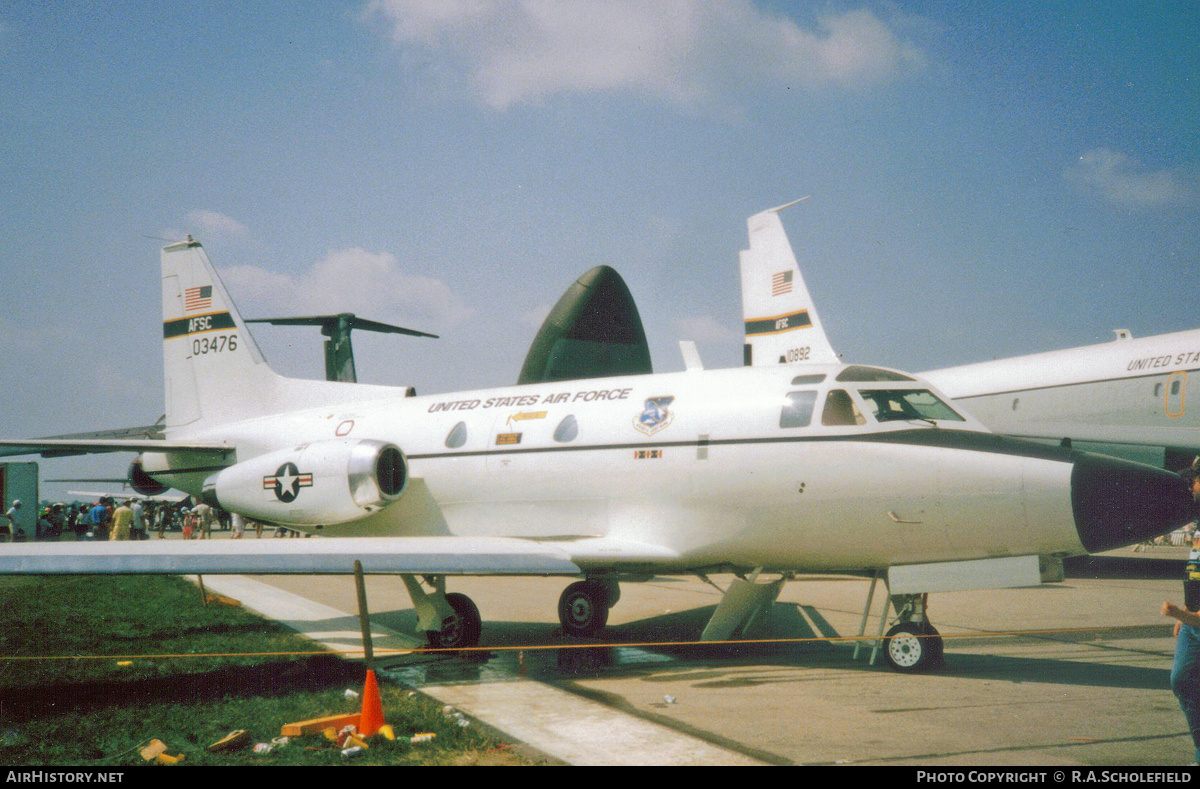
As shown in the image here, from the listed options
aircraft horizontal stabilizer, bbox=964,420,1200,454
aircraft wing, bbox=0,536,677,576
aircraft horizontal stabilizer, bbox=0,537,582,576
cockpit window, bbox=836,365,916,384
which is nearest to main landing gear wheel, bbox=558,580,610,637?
aircraft wing, bbox=0,536,677,576

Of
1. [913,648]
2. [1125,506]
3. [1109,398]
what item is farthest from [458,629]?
[1109,398]

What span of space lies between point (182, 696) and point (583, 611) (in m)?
5.00

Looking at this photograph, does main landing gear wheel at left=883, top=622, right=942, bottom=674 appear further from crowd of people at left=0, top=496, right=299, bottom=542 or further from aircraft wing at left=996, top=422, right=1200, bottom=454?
crowd of people at left=0, top=496, right=299, bottom=542

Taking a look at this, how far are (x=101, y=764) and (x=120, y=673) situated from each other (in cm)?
348

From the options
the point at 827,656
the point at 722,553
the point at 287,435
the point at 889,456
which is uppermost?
the point at 287,435

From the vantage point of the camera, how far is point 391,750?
5.45m

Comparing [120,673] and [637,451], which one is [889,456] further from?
[120,673]

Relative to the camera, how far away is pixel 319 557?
757 centimetres

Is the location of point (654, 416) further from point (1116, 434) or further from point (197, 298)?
point (1116, 434)

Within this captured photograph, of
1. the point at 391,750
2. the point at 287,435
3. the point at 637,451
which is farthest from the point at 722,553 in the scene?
the point at 287,435

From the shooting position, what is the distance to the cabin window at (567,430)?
9688mm

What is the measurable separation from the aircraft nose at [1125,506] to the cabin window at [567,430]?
4880mm

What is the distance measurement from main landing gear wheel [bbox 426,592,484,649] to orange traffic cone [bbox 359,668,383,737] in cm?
368

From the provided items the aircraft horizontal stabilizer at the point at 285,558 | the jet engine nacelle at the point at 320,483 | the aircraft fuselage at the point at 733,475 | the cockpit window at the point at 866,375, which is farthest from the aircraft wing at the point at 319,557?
the cockpit window at the point at 866,375
